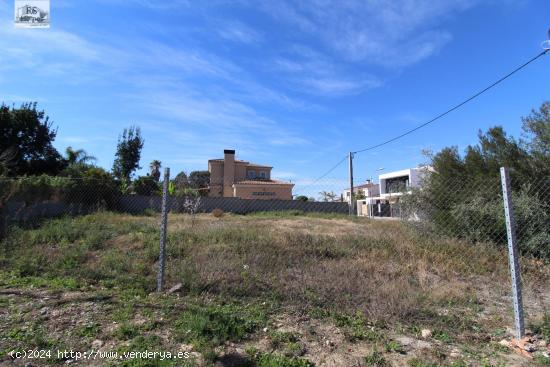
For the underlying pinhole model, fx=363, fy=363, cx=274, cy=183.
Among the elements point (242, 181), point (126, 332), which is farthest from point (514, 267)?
point (242, 181)

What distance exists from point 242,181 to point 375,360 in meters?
41.0

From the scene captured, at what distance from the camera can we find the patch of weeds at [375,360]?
10.2ft

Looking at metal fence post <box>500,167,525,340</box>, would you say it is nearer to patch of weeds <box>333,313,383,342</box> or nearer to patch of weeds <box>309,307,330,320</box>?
patch of weeds <box>333,313,383,342</box>

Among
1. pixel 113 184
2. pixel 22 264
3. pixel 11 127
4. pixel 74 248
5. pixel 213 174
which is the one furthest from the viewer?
pixel 213 174

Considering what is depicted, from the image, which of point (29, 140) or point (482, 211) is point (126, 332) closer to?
point (482, 211)

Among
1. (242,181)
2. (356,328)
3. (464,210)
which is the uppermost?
(242,181)

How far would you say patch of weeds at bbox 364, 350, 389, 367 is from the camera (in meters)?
3.12

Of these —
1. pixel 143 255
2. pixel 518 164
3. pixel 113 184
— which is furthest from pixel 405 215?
pixel 113 184

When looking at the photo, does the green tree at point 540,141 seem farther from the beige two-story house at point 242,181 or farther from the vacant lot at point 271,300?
the beige two-story house at point 242,181

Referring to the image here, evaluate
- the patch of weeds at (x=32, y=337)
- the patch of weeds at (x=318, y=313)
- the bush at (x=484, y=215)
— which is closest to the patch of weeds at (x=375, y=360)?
the patch of weeds at (x=318, y=313)

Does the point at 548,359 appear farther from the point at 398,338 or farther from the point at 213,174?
the point at 213,174

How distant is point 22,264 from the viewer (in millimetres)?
6023

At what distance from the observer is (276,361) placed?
308 centimetres

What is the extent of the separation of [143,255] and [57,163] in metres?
25.0
